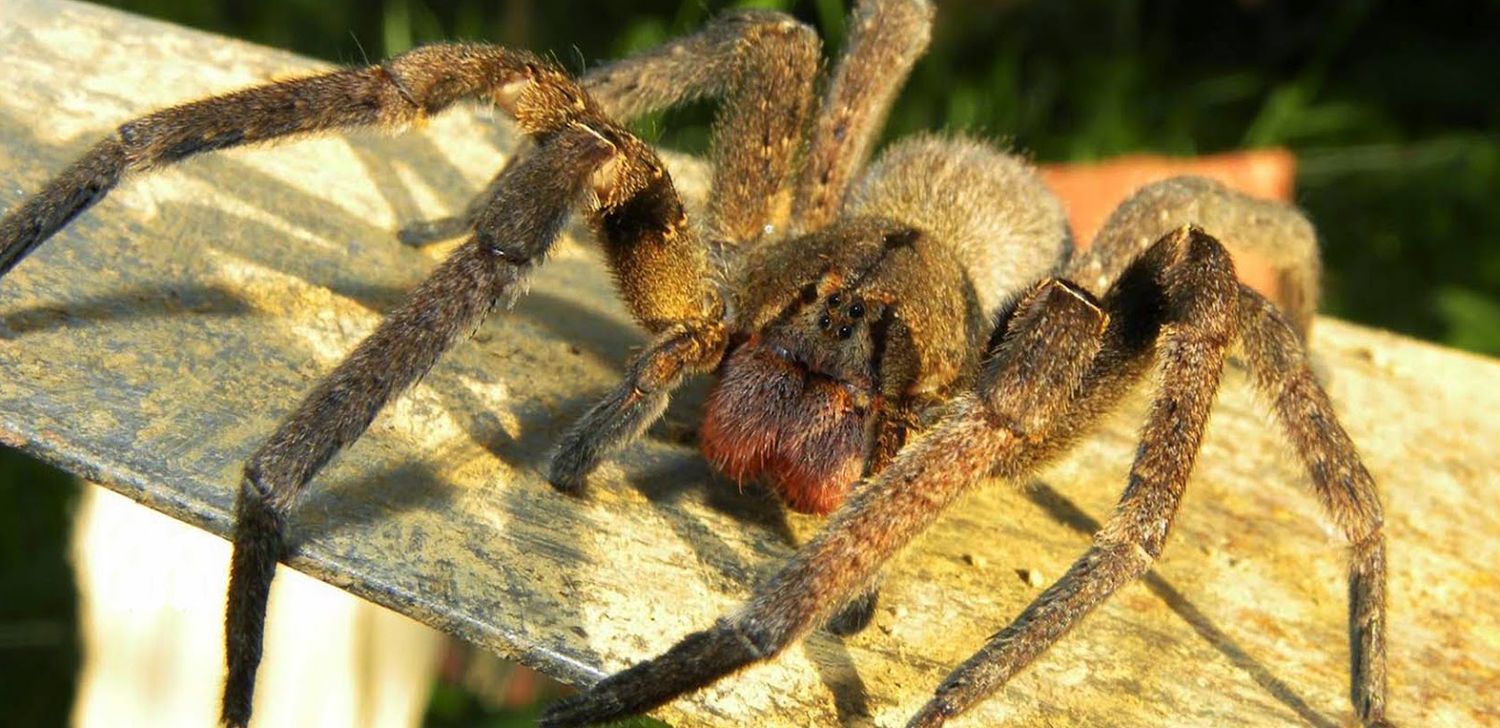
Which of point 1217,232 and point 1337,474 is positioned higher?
point 1217,232

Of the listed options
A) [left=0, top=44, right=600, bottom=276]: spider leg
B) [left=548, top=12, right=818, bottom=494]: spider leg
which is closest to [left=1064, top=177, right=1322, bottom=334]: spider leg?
[left=548, top=12, right=818, bottom=494]: spider leg

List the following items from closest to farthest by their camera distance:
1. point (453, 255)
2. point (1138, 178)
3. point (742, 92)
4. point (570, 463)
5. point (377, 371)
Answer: point (377, 371) → point (453, 255) → point (570, 463) → point (742, 92) → point (1138, 178)

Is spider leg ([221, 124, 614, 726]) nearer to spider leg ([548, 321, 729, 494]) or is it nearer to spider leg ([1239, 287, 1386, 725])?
spider leg ([548, 321, 729, 494])

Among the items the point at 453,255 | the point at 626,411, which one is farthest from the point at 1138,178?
the point at 453,255

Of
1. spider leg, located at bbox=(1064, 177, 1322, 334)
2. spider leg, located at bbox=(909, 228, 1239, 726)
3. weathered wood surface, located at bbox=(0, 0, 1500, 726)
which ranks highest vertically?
spider leg, located at bbox=(1064, 177, 1322, 334)

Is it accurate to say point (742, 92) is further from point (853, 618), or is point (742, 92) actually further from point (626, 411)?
point (853, 618)

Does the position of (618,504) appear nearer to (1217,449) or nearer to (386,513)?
(386,513)

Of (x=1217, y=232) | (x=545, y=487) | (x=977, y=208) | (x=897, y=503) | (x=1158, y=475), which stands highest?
(x=1217, y=232)

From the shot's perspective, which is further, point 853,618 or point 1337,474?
point 1337,474
